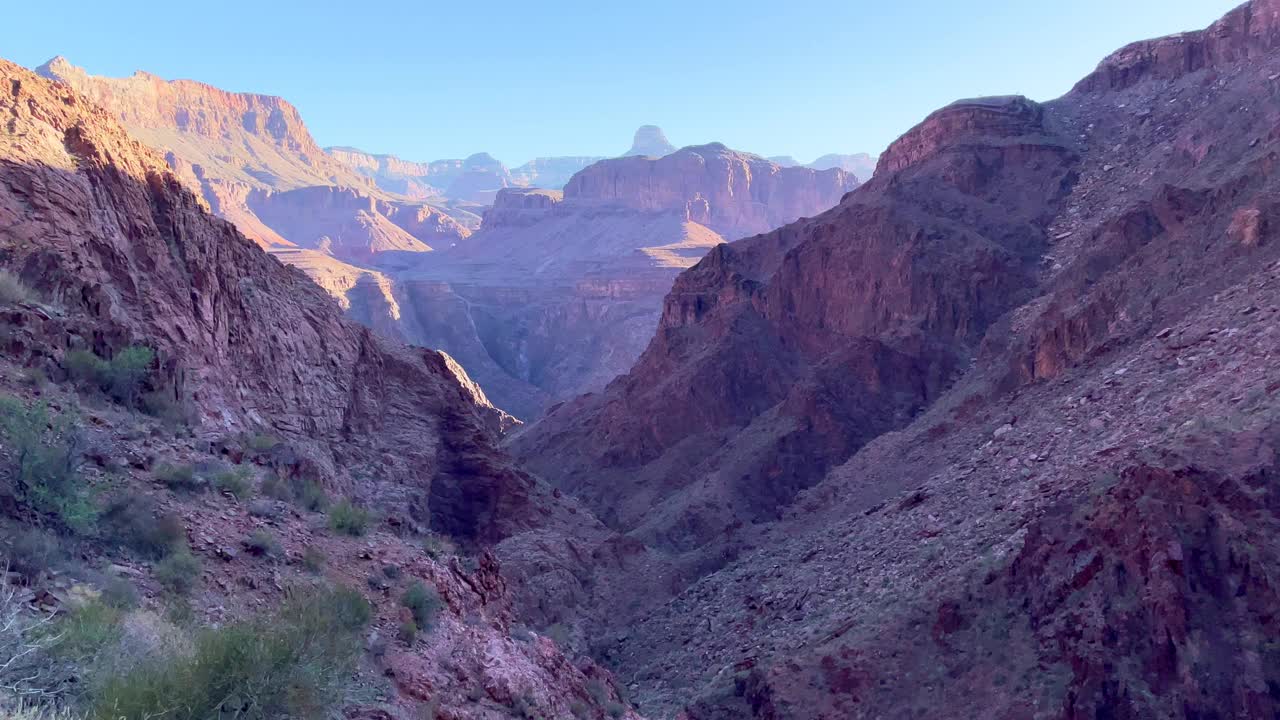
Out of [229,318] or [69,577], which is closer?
[69,577]

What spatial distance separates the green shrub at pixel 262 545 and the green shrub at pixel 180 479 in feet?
3.81

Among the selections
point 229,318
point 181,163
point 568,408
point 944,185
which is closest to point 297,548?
point 229,318

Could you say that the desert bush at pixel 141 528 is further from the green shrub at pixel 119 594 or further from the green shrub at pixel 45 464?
the green shrub at pixel 119 594

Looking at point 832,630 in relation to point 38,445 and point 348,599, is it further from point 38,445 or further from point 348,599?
point 38,445

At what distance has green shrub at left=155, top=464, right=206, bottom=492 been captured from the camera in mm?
13484

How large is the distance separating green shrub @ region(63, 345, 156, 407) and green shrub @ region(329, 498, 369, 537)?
Result: 3673mm

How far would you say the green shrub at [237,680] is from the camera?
7.14 m

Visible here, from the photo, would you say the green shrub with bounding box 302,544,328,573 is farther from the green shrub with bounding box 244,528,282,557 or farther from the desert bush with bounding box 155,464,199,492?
the desert bush with bounding box 155,464,199,492

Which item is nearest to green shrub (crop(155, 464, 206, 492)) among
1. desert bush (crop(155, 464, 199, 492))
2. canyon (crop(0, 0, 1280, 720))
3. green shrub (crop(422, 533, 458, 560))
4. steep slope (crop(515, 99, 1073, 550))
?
desert bush (crop(155, 464, 199, 492))

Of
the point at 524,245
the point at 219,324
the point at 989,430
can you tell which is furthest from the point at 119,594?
the point at 524,245

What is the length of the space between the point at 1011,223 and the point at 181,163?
502ft

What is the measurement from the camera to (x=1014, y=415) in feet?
102

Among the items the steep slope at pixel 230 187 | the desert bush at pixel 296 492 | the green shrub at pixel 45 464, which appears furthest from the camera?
the steep slope at pixel 230 187

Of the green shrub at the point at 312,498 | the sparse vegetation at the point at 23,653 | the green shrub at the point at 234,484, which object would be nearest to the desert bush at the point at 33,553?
the sparse vegetation at the point at 23,653
